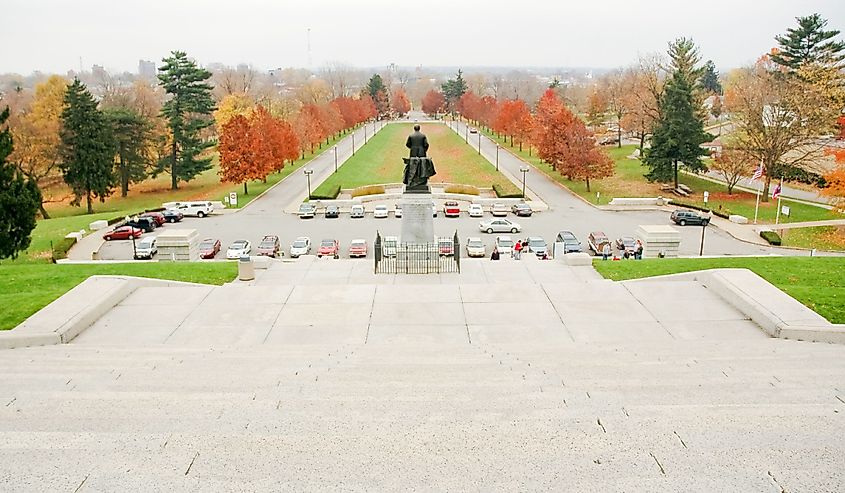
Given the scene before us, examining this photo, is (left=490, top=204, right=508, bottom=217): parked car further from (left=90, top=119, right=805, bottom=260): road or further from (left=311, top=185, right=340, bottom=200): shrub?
(left=311, top=185, right=340, bottom=200): shrub

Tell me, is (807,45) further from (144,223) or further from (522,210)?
(144,223)

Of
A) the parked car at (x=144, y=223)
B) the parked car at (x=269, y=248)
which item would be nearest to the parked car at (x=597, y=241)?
the parked car at (x=269, y=248)

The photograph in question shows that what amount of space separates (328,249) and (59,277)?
13906 millimetres

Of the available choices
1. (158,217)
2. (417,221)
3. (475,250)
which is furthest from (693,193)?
(158,217)

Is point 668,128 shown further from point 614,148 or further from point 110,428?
point 110,428

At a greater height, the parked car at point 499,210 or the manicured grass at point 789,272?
the manicured grass at point 789,272

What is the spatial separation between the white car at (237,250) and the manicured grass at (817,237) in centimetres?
2815

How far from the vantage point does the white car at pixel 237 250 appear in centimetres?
3167

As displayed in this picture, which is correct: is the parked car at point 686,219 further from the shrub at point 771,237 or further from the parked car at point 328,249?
Result: the parked car at point 328,249

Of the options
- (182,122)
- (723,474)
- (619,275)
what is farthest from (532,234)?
(182,122)

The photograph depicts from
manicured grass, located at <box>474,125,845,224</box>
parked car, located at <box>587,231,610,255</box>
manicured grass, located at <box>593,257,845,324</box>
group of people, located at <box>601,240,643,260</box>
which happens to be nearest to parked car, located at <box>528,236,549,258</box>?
parked car, located at <box>587,231,610,255</box>

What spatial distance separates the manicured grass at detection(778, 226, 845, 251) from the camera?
33.3 m

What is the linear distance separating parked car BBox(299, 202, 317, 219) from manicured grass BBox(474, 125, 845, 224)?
67.1 ft

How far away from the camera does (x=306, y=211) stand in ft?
140
